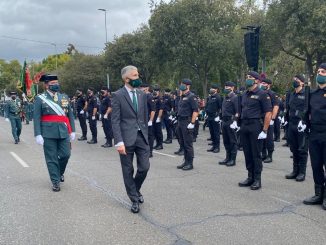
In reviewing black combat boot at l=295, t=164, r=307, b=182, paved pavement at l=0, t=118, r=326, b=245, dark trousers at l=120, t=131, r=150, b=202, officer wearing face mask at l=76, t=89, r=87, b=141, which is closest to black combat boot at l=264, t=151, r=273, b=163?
paved pavement at l=0, t=118, r=326, b=245

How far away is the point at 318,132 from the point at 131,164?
2.81 m

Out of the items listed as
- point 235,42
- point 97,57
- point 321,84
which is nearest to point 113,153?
point 321,84

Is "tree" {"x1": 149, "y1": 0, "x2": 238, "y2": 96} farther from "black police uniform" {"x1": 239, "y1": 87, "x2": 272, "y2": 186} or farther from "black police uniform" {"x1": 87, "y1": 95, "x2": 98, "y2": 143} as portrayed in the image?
"black police uniform" {"x1": 239, "y1": 87, "x2": 272, "y2": 186}

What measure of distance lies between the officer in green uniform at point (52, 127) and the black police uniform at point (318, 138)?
4.15m

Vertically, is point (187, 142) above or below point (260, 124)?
below

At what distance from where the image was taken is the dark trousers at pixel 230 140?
33.4 feet

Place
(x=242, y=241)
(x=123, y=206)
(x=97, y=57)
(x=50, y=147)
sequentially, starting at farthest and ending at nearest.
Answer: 1. (x=97, y=57)
2. (x=50, y=147)
3. (x=123, y=206)
4. (x=242, y=241)

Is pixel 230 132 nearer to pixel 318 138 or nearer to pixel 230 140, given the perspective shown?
pixel 230 140

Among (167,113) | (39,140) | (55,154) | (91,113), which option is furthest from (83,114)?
(39,140)

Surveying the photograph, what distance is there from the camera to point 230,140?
10.2 meters

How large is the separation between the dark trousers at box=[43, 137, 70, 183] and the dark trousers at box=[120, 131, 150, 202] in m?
1.82

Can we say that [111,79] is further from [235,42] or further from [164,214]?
[164,214]

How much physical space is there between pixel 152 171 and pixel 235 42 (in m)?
16.5

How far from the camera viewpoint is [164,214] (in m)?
5.98
